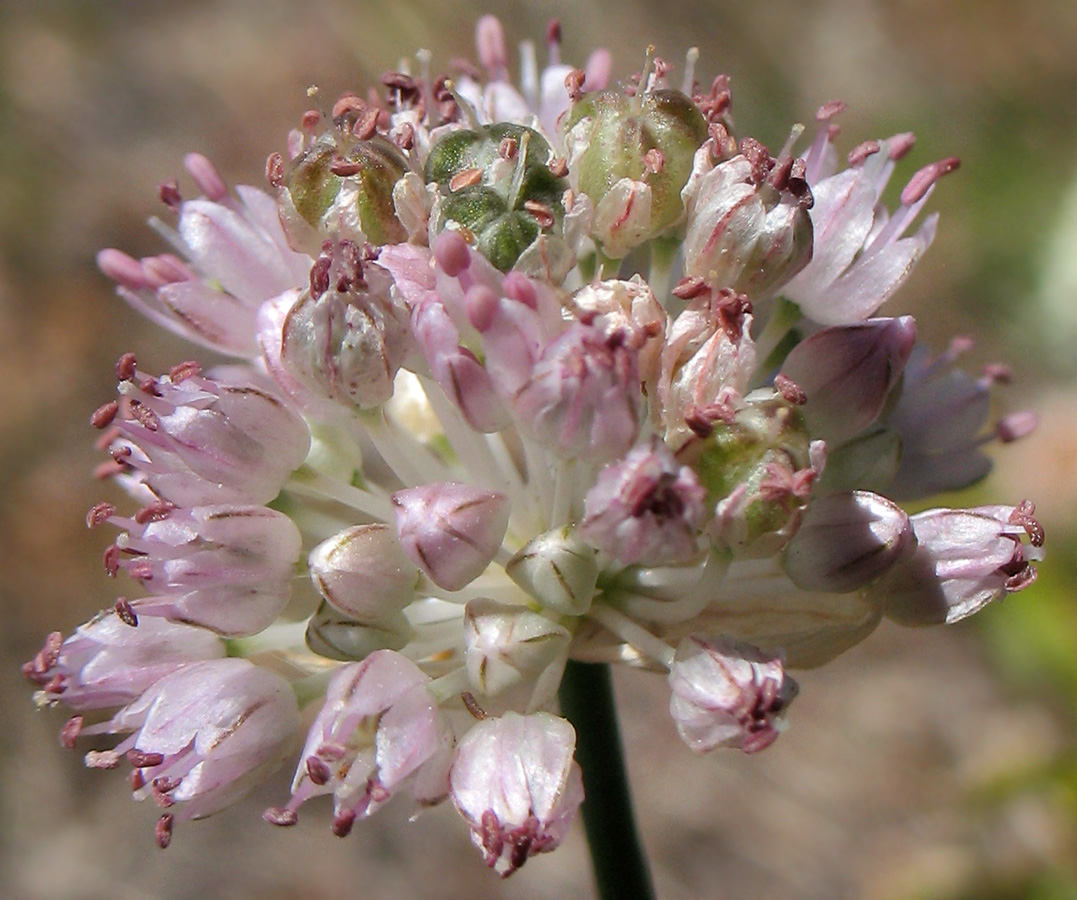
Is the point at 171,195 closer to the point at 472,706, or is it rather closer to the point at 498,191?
the point at 498,191

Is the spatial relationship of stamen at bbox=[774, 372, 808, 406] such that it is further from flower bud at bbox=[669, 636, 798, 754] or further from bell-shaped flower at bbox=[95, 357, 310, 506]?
bell-shaped flower at bbox=[95, 357, 310, 506]

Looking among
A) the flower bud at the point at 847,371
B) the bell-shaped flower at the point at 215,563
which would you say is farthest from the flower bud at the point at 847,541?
the bell-shaped flower at the point at 215,563

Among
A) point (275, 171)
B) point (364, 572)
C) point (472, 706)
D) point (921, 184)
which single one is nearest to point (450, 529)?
point (364, 572)

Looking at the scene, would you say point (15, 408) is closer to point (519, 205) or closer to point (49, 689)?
point (49, 689)

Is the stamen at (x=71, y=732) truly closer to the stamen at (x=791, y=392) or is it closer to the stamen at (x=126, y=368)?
the stamen at (x=126, y=368)

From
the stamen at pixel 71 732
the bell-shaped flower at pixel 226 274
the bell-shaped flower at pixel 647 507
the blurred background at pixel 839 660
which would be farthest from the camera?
the blurred background at pixel 839 660

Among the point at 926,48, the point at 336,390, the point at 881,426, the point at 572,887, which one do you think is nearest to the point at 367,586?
the point at 336,390

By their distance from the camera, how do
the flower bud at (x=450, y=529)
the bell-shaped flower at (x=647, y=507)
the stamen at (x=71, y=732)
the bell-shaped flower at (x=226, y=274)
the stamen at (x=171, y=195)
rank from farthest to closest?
the stamen at (x=171, y=195) < the bell-shaped flower at (x=226, y=274) < the stamen at (x=71, y=732) < the flower bud at (x=450, y=529) < the bell-shaped flower at (x=647, y=507)
